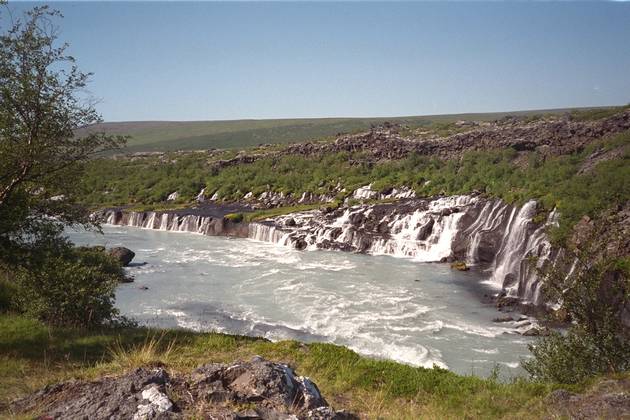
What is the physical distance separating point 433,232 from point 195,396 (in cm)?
3569

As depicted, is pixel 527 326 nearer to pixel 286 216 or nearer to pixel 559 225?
pixel 559 225

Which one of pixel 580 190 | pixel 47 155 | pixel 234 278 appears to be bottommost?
pixel 234 278

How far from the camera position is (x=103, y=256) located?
21.6 meters

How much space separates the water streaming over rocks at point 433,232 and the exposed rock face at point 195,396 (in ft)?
75.3

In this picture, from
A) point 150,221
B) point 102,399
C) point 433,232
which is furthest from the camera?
point 150,221

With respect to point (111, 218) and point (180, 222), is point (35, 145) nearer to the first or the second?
point (180, 222)

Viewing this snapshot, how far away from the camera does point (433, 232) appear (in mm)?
40469

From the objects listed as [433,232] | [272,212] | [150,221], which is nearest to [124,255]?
[272,212]

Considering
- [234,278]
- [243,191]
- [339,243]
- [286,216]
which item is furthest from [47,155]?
[243,191]

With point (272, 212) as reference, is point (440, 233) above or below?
above

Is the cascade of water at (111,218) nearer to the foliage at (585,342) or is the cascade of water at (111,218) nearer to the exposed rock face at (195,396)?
the exposed rock face at (195,396)

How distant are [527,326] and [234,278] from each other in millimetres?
19426

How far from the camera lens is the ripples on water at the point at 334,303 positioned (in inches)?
824

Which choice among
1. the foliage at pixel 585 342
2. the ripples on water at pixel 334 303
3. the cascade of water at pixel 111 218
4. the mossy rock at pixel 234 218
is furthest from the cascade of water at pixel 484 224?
the cascade of water at pixel 111 218
